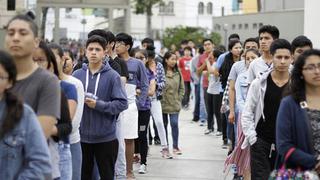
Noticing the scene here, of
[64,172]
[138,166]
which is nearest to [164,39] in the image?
[138,166]

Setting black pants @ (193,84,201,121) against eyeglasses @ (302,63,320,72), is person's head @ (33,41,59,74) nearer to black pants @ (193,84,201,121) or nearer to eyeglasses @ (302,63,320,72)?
eyeglasses @ (302,63,320,72)

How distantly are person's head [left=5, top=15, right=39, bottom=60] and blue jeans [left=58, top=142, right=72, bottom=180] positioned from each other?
143 centimetres

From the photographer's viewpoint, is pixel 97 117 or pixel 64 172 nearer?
pixel 64 172

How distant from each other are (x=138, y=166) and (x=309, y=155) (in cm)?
578

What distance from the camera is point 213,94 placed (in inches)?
539

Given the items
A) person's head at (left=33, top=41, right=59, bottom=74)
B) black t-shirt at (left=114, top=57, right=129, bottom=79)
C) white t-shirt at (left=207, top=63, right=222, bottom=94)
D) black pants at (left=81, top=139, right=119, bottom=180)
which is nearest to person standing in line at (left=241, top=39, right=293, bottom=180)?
black pants at (left=81, top=139, right=119, bottom=180)

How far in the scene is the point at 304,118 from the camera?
5.02 metres

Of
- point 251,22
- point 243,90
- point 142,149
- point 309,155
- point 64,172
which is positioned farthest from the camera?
point 251,22

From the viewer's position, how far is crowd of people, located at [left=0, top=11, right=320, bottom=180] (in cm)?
390

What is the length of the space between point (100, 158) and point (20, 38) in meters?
3.06

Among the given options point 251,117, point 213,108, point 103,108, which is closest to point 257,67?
point 251,117

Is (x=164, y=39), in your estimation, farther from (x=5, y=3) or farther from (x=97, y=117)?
(x=97, y=117)

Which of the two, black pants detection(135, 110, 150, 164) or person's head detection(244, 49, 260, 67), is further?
black pants detection(135, 110, 150, 164)

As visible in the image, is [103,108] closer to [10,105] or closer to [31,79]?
[31,79]
